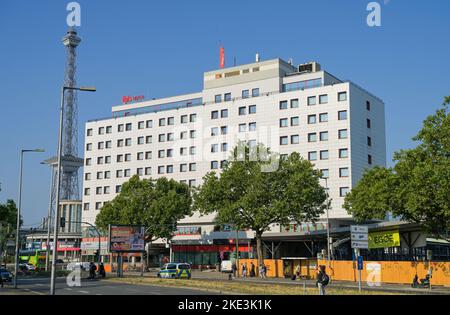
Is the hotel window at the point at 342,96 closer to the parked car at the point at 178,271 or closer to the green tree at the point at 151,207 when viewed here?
the green tree at the point at 151,207

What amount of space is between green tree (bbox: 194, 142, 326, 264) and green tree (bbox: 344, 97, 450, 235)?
13587 millimetres

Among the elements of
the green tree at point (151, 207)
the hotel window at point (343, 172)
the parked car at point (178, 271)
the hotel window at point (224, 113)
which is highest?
the hotel window at point (224, 113)

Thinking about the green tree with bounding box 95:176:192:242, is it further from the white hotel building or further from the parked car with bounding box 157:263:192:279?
the parked car with bounding box 157:263:192:279

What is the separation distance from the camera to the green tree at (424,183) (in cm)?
3812

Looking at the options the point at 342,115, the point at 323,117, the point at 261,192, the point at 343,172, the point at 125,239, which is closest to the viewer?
the point at 125,239

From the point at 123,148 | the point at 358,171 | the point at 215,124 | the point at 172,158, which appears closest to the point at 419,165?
the point at 358,171

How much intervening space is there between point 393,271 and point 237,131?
4509 centimetres

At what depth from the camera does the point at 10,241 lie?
94812mm

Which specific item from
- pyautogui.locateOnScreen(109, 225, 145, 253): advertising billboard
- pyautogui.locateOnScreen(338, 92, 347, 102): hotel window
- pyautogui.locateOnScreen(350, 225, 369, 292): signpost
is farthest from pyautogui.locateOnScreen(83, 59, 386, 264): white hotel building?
pyautogui.locateOnScreen(350, 225, 369, 292): signpost

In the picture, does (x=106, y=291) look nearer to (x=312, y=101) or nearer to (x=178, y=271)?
(x=178, y=271)

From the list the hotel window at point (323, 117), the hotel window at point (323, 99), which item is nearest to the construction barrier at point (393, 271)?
the hotel window at point (323, 117)

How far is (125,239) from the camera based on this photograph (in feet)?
182

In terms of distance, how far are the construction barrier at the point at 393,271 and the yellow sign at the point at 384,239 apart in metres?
1.97

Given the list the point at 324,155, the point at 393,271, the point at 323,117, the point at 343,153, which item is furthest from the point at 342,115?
the point at 393,271
